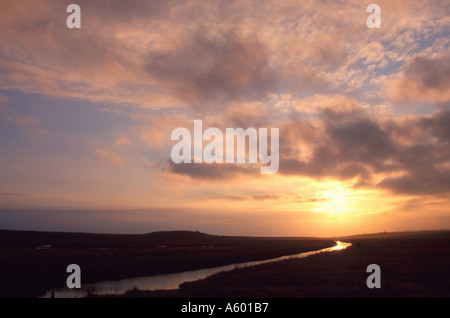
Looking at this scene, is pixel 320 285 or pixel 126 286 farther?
pixel 126 286

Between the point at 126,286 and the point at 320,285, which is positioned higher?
the point at 320,285

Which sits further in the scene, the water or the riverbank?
the water

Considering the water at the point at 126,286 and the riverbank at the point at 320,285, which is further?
the water at the point at 126,286

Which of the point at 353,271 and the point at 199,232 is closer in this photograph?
the point at 353,271
